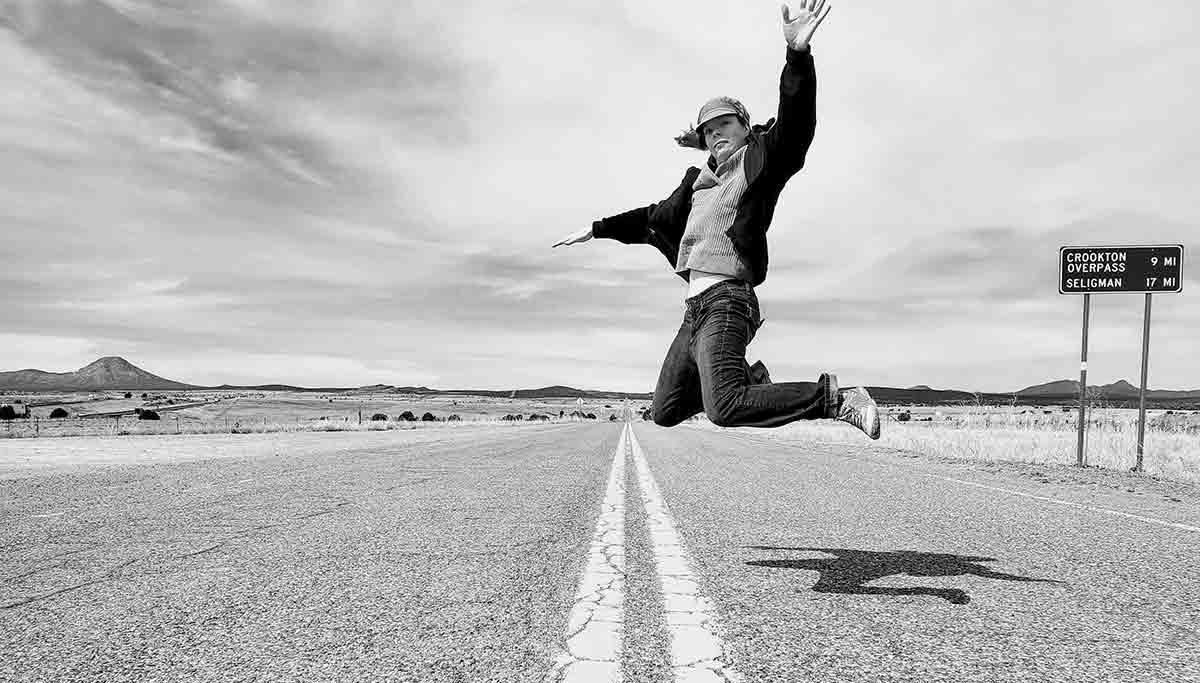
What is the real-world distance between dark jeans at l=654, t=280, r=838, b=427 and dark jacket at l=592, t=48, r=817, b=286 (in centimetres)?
20

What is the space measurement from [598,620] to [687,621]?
0.31 meters

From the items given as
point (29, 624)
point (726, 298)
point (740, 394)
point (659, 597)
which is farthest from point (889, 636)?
point (29, 624)

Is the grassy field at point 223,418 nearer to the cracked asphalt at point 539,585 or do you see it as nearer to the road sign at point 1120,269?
the cracked asphalt at point 539,585

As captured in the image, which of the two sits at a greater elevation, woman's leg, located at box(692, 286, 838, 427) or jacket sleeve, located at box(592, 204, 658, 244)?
jacket sleeve, located at box(592, 204, 658, 244)

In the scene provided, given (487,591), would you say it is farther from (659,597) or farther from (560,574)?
(659,597)

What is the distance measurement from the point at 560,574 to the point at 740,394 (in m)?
1.17

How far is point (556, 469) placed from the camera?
1082cm

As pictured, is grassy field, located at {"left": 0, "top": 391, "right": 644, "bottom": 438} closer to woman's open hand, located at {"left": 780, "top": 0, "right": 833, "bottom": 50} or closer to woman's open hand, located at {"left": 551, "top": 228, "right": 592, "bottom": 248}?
woman's open hand, located at {"left": 551, "top": 228, "right": 592, "bottom": 248}

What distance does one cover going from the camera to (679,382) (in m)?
4.36

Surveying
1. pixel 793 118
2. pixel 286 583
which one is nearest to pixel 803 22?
pixel 793 118

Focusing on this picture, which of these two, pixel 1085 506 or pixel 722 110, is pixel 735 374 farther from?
pixel 1085 506

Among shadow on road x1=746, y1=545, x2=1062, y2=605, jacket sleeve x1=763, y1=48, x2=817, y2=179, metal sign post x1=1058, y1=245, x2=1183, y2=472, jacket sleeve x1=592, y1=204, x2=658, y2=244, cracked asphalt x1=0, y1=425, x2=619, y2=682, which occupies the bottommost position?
cracked asphalt x1=0, y1=425, x2=619, y2=682

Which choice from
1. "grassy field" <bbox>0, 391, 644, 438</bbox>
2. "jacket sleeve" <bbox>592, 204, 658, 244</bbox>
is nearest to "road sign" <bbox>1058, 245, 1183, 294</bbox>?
"jacket sleeve" <bbox>592, 204, 658, 244</bbox>

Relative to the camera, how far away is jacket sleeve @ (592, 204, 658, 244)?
4781 millimetres
